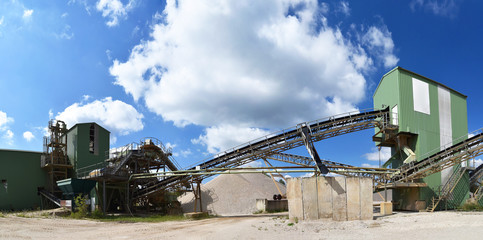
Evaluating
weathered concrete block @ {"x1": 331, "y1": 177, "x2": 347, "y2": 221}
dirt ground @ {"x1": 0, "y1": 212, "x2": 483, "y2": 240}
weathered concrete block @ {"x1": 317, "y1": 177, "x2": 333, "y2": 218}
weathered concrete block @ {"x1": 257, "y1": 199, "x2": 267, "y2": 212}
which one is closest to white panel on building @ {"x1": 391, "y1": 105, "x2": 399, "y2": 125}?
weathered concrete block @ {"x1": 257, "y1": 199, "x2": 267, "y2": 212}

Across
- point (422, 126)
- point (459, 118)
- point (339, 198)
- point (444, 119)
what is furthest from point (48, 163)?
point (459, 118)

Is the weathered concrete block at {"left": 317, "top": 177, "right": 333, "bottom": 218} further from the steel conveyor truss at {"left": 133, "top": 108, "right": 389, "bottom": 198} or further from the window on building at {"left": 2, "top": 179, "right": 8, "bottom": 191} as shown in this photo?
the window on building at {"left": 2, "top": 179, "right": 8, "bottom": 191}

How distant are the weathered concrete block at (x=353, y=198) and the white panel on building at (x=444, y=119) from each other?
1605 cm

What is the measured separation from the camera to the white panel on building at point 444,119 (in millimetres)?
30797

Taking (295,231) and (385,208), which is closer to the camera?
(295,231)

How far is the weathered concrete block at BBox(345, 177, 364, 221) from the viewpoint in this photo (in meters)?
18.5

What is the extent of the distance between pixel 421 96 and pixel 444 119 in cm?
311

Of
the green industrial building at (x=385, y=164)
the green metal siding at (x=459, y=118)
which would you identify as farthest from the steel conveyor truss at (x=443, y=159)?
the green metal siding at (x=459, y=118)

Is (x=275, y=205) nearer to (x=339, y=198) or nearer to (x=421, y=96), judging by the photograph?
(x=339, y=198)

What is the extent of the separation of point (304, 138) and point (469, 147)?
12680 millimetres

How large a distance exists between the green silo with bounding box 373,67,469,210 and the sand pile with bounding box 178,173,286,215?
1394 centimetres

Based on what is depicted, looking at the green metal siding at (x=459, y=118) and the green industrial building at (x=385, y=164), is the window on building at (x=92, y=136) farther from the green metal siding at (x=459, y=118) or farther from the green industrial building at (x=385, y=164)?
the green metal siding at (x=459, y=118)

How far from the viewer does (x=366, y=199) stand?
1878 cm

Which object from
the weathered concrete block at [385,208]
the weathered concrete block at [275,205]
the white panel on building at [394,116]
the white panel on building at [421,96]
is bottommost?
the weathered concrete block at [275,205]
